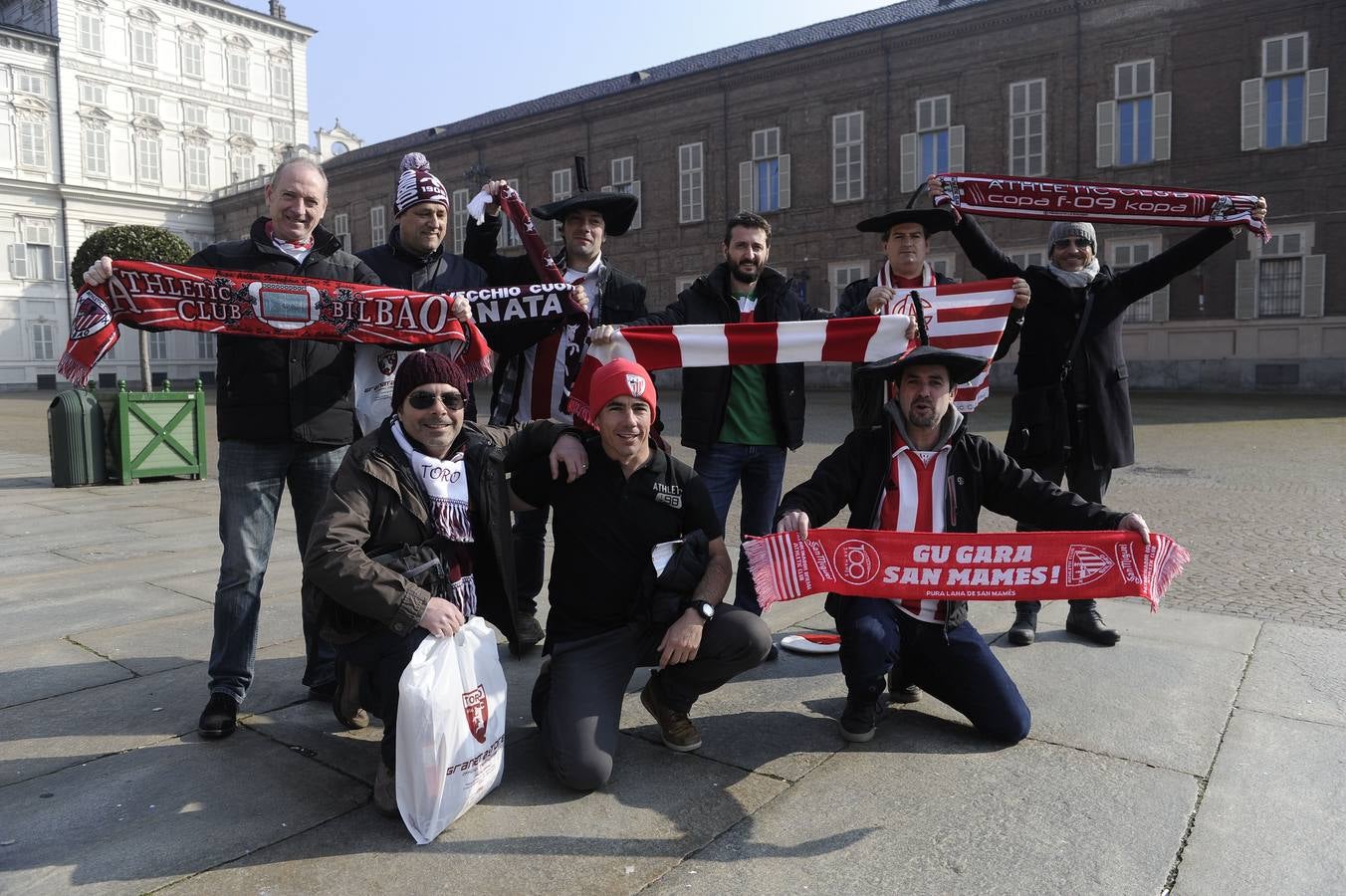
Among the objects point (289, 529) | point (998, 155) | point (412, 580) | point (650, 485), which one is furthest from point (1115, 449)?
point (998, 155)

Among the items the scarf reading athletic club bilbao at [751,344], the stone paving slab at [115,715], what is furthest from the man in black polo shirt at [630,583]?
the stone paving slab at [115,715]

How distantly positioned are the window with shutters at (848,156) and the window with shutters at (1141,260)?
7576 mm

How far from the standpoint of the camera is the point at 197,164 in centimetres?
5412

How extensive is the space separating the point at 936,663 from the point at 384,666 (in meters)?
2.05

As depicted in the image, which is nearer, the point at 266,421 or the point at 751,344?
the point at 266,421

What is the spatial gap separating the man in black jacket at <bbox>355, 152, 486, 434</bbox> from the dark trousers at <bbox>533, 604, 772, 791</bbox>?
4.09 feet

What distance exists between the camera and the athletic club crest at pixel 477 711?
9.68 feet

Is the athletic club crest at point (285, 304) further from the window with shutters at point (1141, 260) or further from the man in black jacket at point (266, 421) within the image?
the window with shutters at point (1141, 260)

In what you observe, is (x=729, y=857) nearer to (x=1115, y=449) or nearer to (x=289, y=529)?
(x=1115, y=449)

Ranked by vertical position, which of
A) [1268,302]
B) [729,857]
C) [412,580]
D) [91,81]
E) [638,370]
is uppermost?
[91,81]

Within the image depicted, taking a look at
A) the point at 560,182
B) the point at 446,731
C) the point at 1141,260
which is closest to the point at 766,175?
the point at 560,182

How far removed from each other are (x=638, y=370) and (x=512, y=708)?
1.53m

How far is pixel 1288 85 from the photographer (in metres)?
22.3

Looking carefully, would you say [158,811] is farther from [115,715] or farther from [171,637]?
[171,637]
